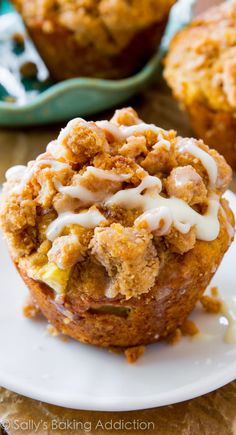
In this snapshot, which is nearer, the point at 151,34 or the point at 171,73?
the point at 171,73

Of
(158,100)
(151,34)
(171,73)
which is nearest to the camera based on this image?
(171,73)

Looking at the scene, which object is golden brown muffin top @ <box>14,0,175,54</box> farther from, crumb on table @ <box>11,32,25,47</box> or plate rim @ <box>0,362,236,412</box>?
plate rim @ <box>0,362,236,412</box>

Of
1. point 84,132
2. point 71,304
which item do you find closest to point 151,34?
point 84,132

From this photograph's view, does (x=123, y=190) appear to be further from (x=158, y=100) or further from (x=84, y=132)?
(x=158, y=100)

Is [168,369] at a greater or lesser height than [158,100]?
greater

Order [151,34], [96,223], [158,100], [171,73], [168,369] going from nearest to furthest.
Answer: [96,223] → [168,369] → [171,73] → [151,34] → [158,100]

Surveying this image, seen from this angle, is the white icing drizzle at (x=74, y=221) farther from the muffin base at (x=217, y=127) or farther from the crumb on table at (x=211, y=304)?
the muffin base at (x=217, y=127)
